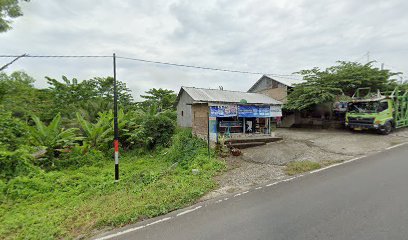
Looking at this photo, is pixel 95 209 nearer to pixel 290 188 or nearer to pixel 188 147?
pixel 290 188

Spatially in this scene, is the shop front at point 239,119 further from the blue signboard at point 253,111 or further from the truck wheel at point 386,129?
the truck wheel at point 386,129

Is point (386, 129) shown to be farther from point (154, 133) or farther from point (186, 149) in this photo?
point (154, 133)

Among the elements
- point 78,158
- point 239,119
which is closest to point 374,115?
point 239,119

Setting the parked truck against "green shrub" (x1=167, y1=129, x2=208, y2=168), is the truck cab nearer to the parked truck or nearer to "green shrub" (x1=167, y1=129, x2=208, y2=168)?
the parked truck

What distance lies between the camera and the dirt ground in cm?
599

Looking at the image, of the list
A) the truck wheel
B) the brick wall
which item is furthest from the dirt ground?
the brick wall

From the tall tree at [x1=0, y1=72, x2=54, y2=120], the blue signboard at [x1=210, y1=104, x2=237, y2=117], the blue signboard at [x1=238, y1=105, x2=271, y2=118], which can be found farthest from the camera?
the blue signboard at [x1=238, y1=105, x2=271, y2=118]

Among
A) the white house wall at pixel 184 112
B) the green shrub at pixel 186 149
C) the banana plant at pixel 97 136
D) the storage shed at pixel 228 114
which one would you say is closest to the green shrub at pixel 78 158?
the banana plant at pixel 97 136

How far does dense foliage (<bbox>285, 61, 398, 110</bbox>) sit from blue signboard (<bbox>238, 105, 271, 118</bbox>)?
5.47 m

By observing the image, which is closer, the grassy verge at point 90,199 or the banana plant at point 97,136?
the grassy verge at point 90,199

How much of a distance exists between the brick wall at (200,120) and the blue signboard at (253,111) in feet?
6.21

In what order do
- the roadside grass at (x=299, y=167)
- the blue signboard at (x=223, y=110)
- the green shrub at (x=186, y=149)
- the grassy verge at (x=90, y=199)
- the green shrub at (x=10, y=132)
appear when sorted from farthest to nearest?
the blue signboard at (x=223, y=110)
the green shrub at (x=186, y=149)
the green shrub at (x=10, y=132)
the roadside grass at (x=299, y=167)
the grassy verge at (x=90, y=199)

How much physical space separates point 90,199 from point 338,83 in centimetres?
1815

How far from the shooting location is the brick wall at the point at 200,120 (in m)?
10.6
